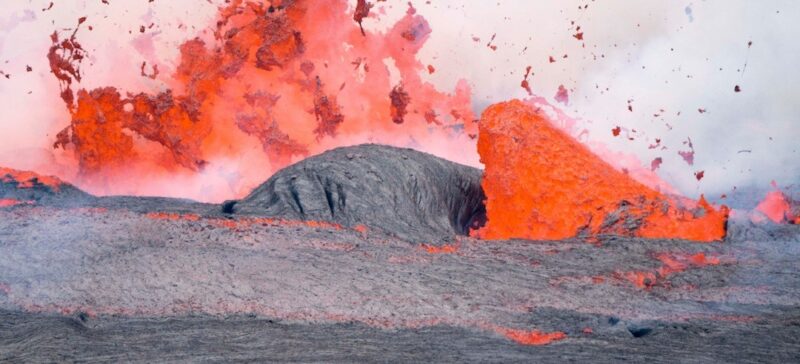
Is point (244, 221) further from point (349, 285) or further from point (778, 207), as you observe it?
point (778, 207)

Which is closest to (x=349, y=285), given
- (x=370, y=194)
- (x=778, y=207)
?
(x=370, y=194)

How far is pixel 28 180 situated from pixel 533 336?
909 cm

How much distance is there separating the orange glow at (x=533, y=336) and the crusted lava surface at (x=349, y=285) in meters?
0.02

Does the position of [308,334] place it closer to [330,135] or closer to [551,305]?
[551,305]

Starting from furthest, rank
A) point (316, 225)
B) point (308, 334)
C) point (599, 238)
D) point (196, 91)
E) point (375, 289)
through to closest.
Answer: point (196, 91), point (599, 238), point (316, 225), point (375, 289), point (308, 334)

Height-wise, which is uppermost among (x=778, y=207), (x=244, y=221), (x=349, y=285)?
(x=778, y=207)

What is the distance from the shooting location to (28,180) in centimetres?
1408

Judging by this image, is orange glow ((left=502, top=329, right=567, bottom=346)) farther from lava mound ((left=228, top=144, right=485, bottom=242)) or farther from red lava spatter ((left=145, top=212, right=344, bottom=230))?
red lava spatter ((left=145, top=212, right=344, bottom=230))

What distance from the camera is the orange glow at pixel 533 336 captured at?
8367 mm

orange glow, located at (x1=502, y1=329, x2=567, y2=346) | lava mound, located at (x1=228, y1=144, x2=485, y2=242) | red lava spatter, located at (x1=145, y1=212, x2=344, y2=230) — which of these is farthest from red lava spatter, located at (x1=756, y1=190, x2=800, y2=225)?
orange glow, located at (x1=502, y1=329, x2=567, y2=346)

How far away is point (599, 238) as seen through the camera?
13.1 m

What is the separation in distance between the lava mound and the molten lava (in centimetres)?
106

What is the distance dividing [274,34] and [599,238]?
31.5 ft

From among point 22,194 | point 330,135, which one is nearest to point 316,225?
point 22,194
